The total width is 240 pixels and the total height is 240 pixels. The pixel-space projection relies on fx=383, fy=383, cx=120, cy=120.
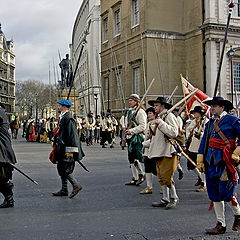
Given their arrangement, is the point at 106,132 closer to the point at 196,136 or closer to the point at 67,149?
the point at 196,136

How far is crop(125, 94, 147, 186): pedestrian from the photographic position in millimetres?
8719

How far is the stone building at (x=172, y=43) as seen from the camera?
30453 millimetres

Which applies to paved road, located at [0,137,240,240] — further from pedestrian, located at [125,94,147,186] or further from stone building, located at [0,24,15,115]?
stone building, located at [0,24,15,115]

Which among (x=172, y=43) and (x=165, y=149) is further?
(x=172, y=43)

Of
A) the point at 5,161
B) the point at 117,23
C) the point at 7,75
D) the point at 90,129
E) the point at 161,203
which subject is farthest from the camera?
the point at 7,75

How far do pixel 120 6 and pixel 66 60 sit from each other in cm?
1236

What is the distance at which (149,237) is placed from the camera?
5.17 meters

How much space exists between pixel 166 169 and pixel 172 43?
87.6ft

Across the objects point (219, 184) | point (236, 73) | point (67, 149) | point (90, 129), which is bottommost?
point (219, 184)

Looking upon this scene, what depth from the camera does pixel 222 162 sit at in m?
5.30

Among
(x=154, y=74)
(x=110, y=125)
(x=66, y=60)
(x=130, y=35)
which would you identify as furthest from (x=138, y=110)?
(x=66, y=60)

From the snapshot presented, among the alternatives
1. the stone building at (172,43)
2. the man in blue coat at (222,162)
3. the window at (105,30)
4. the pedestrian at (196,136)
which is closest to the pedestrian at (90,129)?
the stone building at (172,43)

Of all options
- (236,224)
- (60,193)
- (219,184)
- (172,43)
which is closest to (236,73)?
(172,43)

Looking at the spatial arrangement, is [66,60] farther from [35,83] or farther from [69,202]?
[35,83]
